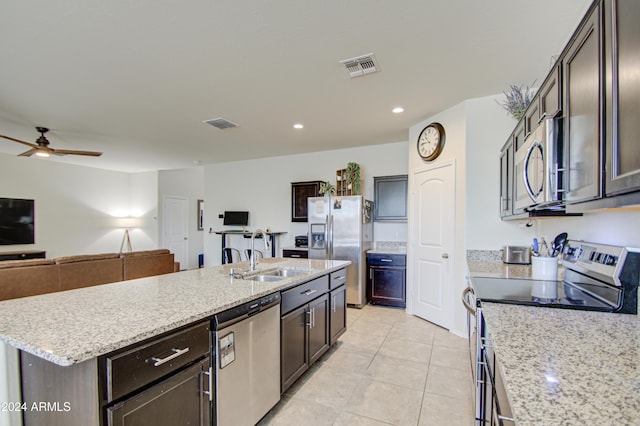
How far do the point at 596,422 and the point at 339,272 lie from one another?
2.61m

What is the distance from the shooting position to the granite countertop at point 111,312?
108cm

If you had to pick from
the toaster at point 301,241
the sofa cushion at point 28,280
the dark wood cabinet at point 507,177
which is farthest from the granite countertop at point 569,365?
the toaster at point 301,241

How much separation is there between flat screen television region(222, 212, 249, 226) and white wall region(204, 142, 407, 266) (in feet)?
0.43

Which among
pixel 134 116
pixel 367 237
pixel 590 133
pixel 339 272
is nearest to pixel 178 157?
pixel 134 116

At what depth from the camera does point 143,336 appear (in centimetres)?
118

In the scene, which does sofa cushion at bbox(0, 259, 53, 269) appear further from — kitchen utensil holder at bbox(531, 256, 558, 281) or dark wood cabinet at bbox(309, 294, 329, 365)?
kitchen utensil holder at bbox(531, 256, 558, 281)

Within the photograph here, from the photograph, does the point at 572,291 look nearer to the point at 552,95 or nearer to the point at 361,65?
the point at 552,95

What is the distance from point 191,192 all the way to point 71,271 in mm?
5276

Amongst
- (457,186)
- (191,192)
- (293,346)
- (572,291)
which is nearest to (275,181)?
(191,192)

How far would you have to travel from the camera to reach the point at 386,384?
96.9 inches

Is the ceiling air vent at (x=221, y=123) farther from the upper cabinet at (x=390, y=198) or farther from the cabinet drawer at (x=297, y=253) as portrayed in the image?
the upper cabinet at (x=390, y=198)

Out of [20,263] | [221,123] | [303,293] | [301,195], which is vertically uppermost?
[221,123]

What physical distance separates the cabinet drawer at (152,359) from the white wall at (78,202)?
271 inches

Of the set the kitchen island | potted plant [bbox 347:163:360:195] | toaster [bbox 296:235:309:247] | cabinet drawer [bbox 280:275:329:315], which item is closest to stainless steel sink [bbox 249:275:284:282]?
cabinet drawer [bbox 280:275:329:315]
